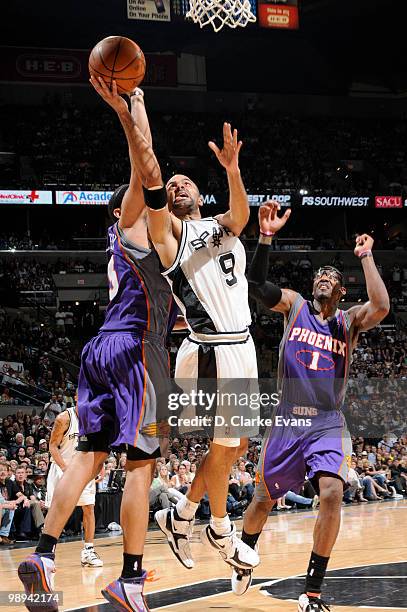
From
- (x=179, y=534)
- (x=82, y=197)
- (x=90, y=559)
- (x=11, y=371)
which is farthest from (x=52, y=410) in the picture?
(x=179, y=534)

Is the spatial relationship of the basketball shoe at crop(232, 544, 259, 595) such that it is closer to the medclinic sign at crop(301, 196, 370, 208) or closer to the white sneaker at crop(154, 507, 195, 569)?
the white sneaker at crop(154, 507, 195, 569)

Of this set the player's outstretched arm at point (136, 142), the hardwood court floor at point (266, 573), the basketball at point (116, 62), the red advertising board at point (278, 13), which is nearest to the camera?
the player's outstretched arm at point (136, 142)

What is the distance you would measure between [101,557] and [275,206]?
5.39 metres

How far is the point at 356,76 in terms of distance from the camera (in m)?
35.1

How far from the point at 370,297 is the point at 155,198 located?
80.2 inches

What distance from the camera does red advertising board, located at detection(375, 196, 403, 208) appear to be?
2975 centimetres

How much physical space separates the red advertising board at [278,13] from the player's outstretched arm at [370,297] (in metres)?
17.2

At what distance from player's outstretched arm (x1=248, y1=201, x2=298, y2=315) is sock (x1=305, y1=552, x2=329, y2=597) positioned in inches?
67.4

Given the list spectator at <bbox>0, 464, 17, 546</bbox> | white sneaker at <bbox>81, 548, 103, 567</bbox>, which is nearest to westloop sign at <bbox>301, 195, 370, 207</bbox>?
spectator at <bbox>0, 464, 17, 546</bbox>

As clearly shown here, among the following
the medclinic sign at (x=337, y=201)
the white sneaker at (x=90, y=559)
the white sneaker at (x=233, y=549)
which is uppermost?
the medclinic sign at (x=337, y=201)

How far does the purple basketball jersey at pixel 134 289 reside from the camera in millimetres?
4559

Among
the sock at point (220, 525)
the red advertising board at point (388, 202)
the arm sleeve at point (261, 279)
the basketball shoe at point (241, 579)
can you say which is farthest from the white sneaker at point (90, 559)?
the red advertising board at point (388, 202)

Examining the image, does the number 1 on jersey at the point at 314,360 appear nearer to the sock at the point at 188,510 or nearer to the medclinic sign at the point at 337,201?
the sock at the point at 188,510

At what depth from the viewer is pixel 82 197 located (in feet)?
87.6
